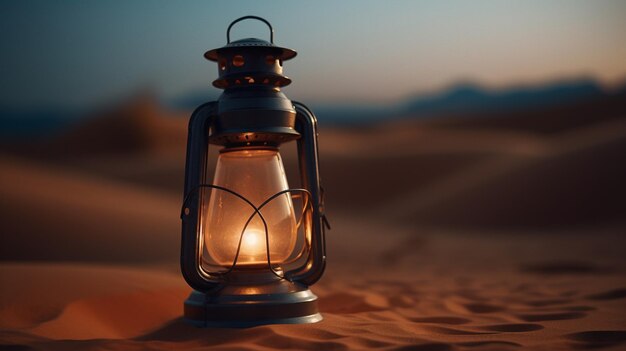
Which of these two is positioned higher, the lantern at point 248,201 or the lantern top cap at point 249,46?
the lantern top cap at point 249,46

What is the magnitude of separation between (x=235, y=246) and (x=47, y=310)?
46.6 inches

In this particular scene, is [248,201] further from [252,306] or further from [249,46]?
[249,46]

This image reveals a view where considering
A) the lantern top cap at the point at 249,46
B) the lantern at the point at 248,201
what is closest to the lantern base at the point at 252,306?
the lantern at the point at 248,201

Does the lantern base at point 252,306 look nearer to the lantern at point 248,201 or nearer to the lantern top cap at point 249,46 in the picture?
the lantern at point 248,201

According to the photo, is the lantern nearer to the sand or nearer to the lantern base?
the lantern base

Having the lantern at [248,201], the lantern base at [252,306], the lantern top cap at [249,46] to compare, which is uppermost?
the lantern top cap at [249,46]

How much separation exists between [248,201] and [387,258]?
5.28m

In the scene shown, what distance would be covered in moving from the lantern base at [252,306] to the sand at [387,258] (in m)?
0.09

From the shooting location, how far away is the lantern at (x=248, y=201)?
332cm

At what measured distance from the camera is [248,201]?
327cm

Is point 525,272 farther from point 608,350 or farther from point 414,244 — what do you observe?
point 608,350

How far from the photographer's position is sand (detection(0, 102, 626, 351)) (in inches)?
126

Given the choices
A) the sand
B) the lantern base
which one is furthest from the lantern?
the sand

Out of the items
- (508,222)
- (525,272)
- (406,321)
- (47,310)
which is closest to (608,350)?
→ (406,321)
